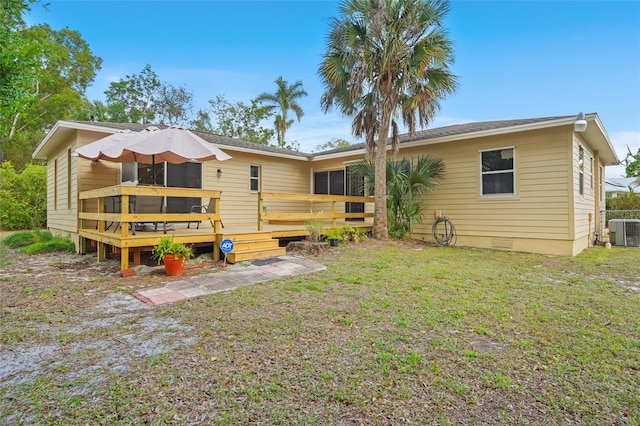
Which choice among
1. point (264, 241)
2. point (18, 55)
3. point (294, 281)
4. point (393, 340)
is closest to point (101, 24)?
point (18, 55)

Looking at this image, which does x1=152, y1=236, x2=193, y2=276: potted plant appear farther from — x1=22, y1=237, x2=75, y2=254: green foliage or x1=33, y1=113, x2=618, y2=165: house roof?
x1=22, y1=237, x2=75, y2=254: green foliage

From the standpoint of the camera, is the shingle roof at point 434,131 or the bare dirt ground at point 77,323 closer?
the bare dirt ground at point 77,323

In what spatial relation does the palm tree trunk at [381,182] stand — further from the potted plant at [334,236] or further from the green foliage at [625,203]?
the green foliage at [625,203]

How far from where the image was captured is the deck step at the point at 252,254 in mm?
6125

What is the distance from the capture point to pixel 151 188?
5500 millimetres

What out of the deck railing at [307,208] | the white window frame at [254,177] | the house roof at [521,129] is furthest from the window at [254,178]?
the house roof at [521,129]

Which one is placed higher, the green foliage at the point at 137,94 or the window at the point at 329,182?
the green foliage at the point at 137,94

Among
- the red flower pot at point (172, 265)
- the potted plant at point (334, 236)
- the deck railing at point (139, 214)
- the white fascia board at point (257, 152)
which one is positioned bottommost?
the red flower pot at point (172, 265)

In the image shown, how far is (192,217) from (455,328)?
479 cm

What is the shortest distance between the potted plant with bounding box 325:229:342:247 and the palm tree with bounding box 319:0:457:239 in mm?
1251

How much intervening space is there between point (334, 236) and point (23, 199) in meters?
14.9

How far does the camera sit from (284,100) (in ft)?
81.1

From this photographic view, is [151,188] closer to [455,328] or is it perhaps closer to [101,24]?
[455,328]

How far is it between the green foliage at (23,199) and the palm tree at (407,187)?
1493 centimetres
